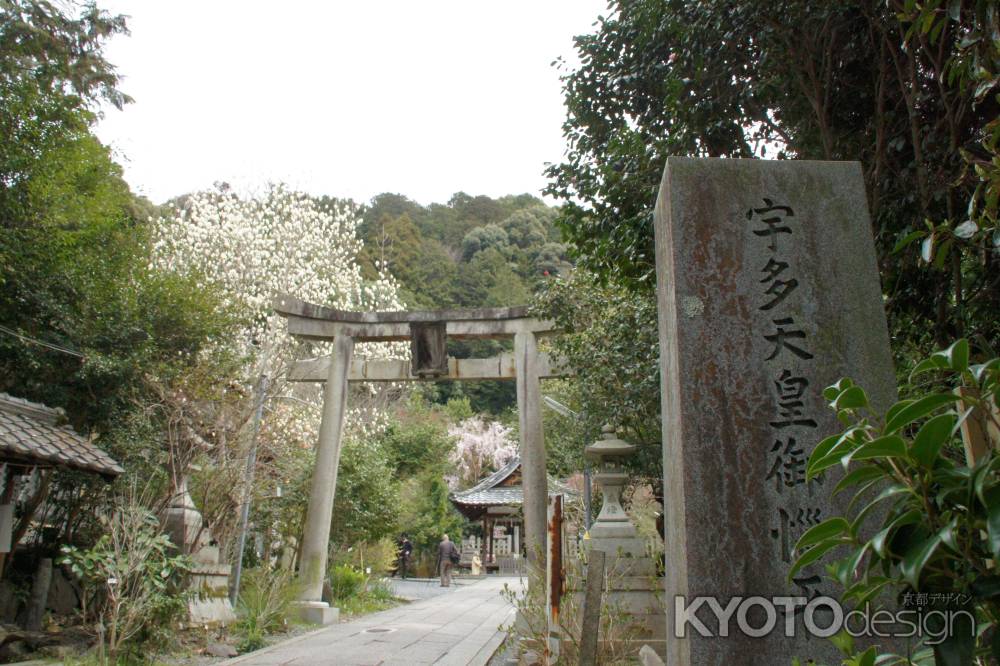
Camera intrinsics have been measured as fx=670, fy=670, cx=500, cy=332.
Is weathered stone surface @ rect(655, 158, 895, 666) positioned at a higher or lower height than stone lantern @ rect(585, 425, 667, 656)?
higher

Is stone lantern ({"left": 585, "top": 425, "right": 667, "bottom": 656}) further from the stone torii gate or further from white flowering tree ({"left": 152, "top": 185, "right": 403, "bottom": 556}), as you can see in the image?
white flowering tree ({"left": 152, "top": 185, "right": 403, "bottom": 556})

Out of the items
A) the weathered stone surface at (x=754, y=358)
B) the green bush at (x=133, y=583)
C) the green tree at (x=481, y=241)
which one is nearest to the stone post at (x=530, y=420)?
the green bush at (x=133, y=583)

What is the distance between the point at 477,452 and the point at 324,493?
2121cm

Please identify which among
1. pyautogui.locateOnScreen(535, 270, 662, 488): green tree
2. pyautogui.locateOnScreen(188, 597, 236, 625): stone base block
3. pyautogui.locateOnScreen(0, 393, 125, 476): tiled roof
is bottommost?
pyautogui.locateOnScreen(188, 597, 236, 625): stone base block

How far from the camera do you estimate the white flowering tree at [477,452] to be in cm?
3131

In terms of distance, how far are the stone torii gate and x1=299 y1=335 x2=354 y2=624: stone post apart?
16 millimetres

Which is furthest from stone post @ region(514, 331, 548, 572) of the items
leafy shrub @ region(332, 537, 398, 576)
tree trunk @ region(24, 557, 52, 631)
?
tree trunk @ region(24, 557, 52, 631)

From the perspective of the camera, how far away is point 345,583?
41.4ft

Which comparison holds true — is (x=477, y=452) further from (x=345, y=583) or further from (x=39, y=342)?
(x=39, y=342)

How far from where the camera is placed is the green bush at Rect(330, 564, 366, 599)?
12.5 meters

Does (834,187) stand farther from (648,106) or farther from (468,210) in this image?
(468,210)

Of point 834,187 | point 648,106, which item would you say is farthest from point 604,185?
point 834,187

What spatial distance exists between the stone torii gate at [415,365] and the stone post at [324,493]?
0.02 meters

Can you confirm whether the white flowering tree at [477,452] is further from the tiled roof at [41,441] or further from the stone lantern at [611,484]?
the tiled roof at [41,441]
